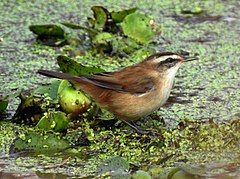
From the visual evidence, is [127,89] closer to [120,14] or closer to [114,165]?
[114,165]

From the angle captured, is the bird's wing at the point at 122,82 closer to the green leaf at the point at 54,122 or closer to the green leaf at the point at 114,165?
the green leaf at the point at 54,122

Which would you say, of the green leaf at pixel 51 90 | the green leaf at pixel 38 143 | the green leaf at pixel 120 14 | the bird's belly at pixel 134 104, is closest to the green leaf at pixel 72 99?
the green leaf at pixel 51 90

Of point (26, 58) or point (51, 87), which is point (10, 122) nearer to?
point (51, 87)

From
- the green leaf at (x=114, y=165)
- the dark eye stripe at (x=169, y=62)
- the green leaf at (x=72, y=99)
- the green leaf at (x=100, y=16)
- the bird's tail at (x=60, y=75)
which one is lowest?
the green leaf at (x=114, y=165)

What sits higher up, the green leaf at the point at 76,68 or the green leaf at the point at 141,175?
the green leaf at the point at 76,68

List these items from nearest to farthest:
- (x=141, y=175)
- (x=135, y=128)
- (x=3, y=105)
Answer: (x=141, y=175)
(x=135, y=128)
(x=3, y=105)

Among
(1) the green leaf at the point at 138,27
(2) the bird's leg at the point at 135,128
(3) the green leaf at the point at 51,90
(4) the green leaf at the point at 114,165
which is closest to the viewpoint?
(4) the green leaf at the point at 114,165

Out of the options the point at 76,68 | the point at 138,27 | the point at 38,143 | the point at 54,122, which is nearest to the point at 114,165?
the point at 38,143
